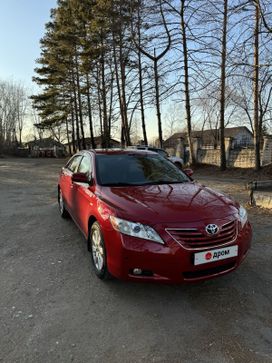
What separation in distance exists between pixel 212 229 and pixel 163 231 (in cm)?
50

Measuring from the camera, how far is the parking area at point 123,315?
8.89 feet

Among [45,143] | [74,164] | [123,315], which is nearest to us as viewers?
[123,315]

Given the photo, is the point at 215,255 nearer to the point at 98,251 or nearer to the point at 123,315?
the point at 123,315

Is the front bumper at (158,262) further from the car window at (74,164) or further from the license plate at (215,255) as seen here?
the car window at (74,164)

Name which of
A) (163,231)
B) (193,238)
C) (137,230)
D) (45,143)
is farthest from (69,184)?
(45,143)

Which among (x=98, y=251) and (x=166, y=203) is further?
(x=98, y=251)

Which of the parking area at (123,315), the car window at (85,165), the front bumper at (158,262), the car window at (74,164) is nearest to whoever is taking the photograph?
the parking area at (123,315)

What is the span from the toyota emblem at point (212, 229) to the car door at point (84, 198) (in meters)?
1.57

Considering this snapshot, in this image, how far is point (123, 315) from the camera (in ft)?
10.7

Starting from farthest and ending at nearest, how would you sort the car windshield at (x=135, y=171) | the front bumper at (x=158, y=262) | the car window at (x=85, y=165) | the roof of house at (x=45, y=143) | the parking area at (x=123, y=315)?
1. the roof of house at (x=45, y=143)
2. the car window at (x=85, y=165)
3. the car windshield at (x=135, y=171)
4. the front bumper at (x=158, y=262)
5. the parking area at (x=123, y=315)

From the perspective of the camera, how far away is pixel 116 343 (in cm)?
283

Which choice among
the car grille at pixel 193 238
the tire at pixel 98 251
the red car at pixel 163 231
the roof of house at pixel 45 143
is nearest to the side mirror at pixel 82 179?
the red car at pixel 163 231

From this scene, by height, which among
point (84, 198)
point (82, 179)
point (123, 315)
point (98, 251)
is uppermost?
point (82, 179)

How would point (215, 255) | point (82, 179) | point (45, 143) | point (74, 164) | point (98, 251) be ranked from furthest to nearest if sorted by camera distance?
1. point (45, 143)
2. point (74, 164)
3. point (82, 179)
4. point (98, 251)
5. point (215, 255)
